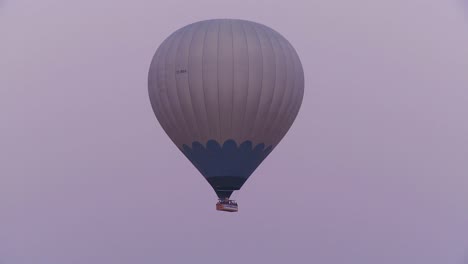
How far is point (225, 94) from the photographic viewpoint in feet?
139

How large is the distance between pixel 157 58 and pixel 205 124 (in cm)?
360

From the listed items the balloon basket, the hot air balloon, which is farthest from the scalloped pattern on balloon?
the balloon basket

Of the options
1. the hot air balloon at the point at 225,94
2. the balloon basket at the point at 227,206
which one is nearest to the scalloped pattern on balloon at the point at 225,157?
the hot air balloon at the point at 225,94

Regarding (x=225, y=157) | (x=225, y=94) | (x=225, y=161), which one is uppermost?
(x=225, y=94)

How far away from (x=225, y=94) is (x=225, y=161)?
2.80m

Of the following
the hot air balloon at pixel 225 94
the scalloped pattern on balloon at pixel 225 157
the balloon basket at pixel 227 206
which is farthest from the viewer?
the balloon basket at pixel 227 206

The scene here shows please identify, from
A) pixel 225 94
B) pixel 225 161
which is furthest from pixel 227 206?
pixel 225 94

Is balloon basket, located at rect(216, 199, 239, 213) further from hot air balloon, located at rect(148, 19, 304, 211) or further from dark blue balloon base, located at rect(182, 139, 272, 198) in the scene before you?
dark blue balloon base, located at rect(182, 139, 272, 198)

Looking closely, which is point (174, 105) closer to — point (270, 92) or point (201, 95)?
point (201, 95)

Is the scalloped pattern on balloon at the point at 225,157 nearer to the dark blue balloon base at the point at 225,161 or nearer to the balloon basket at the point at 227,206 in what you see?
the dark blue balloon base at the point at 225,161

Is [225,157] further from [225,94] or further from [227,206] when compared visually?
[225,94]

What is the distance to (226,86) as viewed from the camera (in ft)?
138

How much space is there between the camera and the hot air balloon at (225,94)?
139ft

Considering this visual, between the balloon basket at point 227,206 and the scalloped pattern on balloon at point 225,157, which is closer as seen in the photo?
the scalloped pattern on balloon at point 225,157
